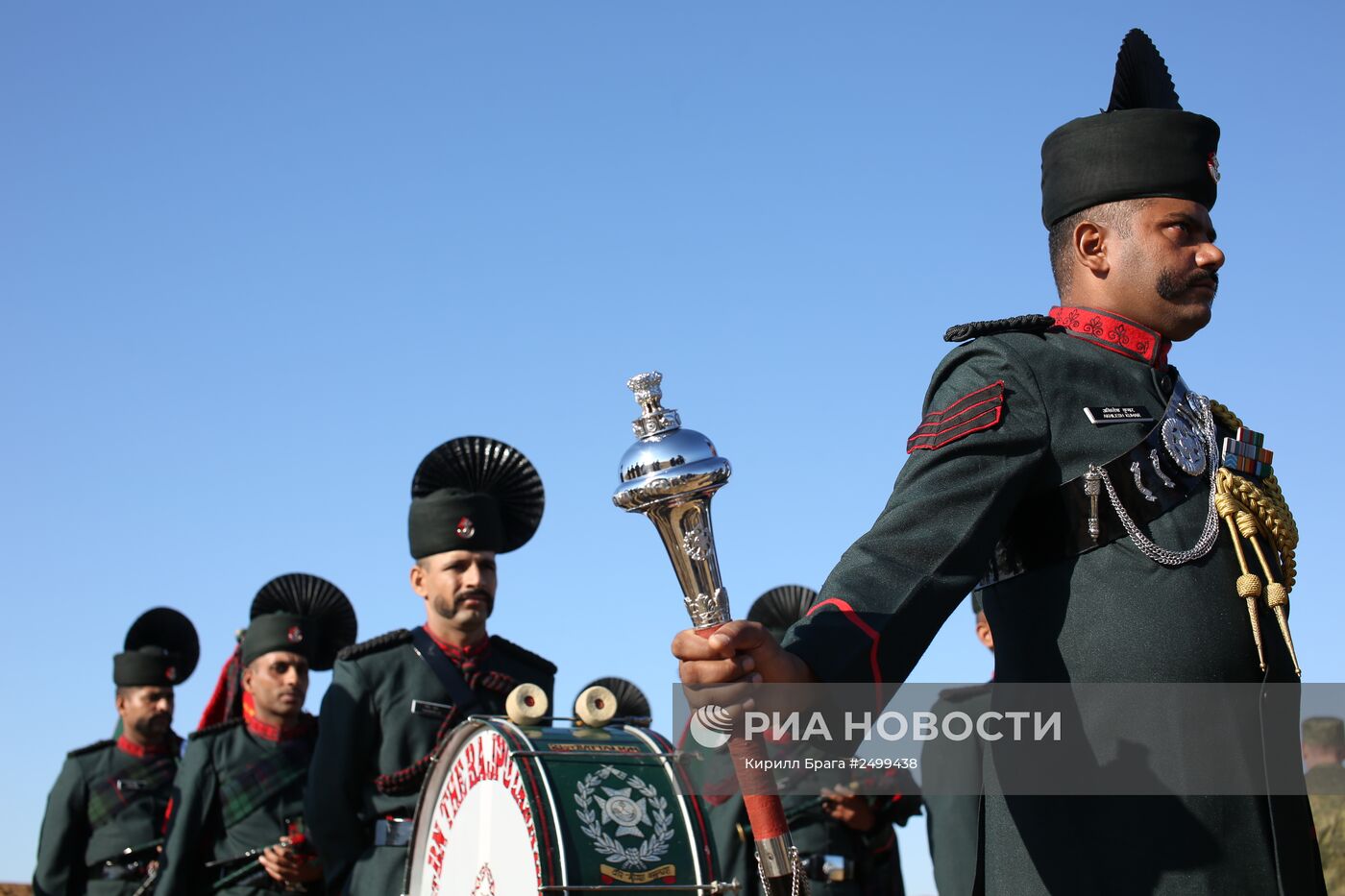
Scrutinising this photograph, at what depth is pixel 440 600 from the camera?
797 centimetres

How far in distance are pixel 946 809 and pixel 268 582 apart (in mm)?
5031

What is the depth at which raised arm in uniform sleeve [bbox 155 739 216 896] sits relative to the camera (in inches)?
366

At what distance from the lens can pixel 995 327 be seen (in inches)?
119

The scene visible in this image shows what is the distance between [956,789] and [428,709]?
311cm

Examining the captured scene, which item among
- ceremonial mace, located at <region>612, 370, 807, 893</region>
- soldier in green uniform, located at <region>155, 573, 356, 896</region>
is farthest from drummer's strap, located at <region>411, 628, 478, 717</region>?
ceremonial mace, located at <region>612, 370, 807, 893</region>

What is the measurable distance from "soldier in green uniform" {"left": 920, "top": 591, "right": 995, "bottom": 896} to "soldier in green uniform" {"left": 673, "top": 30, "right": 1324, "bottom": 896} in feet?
0.52

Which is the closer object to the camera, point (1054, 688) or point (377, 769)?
point (1054, 688)

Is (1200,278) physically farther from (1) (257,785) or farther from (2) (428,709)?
(1) (257,785)

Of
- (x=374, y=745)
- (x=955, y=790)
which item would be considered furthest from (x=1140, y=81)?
(x=374, y=745)

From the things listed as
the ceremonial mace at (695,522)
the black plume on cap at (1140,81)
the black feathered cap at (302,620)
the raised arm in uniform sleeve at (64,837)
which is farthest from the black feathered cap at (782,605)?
the ceremonial mace at (695,522)

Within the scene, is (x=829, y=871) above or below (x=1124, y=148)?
below

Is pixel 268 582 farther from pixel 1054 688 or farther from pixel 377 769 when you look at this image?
pixel 1054 688

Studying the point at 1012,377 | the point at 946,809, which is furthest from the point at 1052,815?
the point at 946,809

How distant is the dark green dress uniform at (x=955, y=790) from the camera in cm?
303
